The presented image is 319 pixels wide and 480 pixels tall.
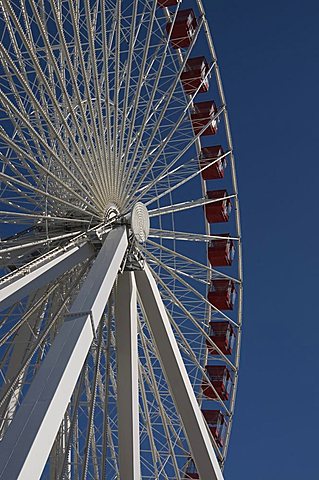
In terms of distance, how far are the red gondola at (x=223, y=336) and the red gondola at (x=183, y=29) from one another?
26.5 feet

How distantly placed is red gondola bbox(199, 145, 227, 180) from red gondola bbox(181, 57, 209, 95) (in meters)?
1.79

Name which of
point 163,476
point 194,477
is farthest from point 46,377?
point 194,477

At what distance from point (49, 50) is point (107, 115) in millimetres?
2489

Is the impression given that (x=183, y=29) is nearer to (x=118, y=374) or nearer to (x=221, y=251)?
(x=221, y=251)

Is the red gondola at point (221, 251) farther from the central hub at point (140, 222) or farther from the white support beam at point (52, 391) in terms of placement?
the white support beam at point (52, 391)

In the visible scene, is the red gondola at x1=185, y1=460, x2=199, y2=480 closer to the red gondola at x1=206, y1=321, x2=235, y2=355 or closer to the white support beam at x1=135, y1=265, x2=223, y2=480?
the red gondola at x1=206, y1=321, x2=235, y2=355

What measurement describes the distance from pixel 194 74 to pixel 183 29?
1.57 m

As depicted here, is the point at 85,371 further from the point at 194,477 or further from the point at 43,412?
the point at 43,412

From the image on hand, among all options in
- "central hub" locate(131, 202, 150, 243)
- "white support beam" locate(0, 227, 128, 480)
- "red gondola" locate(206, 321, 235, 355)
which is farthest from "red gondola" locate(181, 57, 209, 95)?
"white support beam" locate(0, 227, 128, 480)

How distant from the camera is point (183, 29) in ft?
59.2

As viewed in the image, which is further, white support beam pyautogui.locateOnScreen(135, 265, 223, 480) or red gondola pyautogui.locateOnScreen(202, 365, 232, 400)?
red gondola pyautogui.locateOnScreen(202, 365, 232, 400)

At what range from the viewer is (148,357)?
15.5 metres

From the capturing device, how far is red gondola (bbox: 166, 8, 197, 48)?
1803cm

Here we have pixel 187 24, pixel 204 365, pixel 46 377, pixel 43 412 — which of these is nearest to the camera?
pixel 43 412
